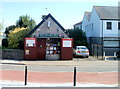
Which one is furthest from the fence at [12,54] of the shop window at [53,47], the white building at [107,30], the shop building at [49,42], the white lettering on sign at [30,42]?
the white building at [107,30]

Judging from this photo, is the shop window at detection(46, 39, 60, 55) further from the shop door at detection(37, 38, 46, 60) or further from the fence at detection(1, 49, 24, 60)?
the fence at detection(1, 49, 24, 60)

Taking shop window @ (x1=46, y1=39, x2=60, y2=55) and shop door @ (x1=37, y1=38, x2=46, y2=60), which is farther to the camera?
shop window @ (x1=46, y1=39, x2=60, y2=55)

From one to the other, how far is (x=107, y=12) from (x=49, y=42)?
11854 mm

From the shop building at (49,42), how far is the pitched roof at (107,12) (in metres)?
8.79

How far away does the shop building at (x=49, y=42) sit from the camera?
2325 cm

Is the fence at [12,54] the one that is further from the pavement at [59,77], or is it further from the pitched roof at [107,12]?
the pitched roof at [107,12]

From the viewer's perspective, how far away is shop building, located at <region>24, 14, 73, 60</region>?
2325 cm

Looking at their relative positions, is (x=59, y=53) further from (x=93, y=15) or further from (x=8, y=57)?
(x=93, y=15)

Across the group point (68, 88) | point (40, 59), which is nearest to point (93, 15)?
point (40, 59)

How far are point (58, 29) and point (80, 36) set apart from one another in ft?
32.4

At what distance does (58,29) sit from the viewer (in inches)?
946

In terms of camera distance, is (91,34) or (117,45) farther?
(91,34)

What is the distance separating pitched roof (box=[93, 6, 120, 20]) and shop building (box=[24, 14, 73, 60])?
8789 millimetres

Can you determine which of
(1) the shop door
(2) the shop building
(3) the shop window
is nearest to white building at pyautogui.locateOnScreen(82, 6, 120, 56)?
(2) the shop building
